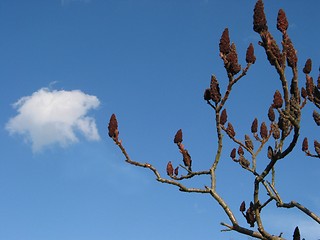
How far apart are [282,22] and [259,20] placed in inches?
17.6

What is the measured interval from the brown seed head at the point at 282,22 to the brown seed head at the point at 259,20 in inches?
11.2

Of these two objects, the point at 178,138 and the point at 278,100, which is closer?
the point at 278,100

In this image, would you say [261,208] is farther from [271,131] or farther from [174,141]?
[271,131]

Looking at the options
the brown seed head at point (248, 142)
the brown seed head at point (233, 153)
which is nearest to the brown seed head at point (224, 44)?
the brown seed head at point (248, 142)

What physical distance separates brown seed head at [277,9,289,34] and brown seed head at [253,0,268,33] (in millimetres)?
286

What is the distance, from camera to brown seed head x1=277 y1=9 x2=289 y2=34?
661 centimetres

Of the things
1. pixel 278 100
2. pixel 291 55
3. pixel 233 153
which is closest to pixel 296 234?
pixel 278 100

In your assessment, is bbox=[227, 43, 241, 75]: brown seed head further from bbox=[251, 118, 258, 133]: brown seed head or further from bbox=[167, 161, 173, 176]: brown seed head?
bbox=[251, 118, 258, 133]: brown seed head

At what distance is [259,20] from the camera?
21.0 ft

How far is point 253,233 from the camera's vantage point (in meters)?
7.49

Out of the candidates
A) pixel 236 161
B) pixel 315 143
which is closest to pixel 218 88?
pixel 236 161

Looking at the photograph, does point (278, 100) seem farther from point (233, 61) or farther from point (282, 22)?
point (282, 22)

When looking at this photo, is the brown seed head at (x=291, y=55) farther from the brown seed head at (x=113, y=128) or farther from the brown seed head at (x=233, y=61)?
the brown seed head at (x=113, y=128)

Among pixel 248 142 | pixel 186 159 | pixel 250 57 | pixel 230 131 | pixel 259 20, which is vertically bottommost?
pixel 186 159
